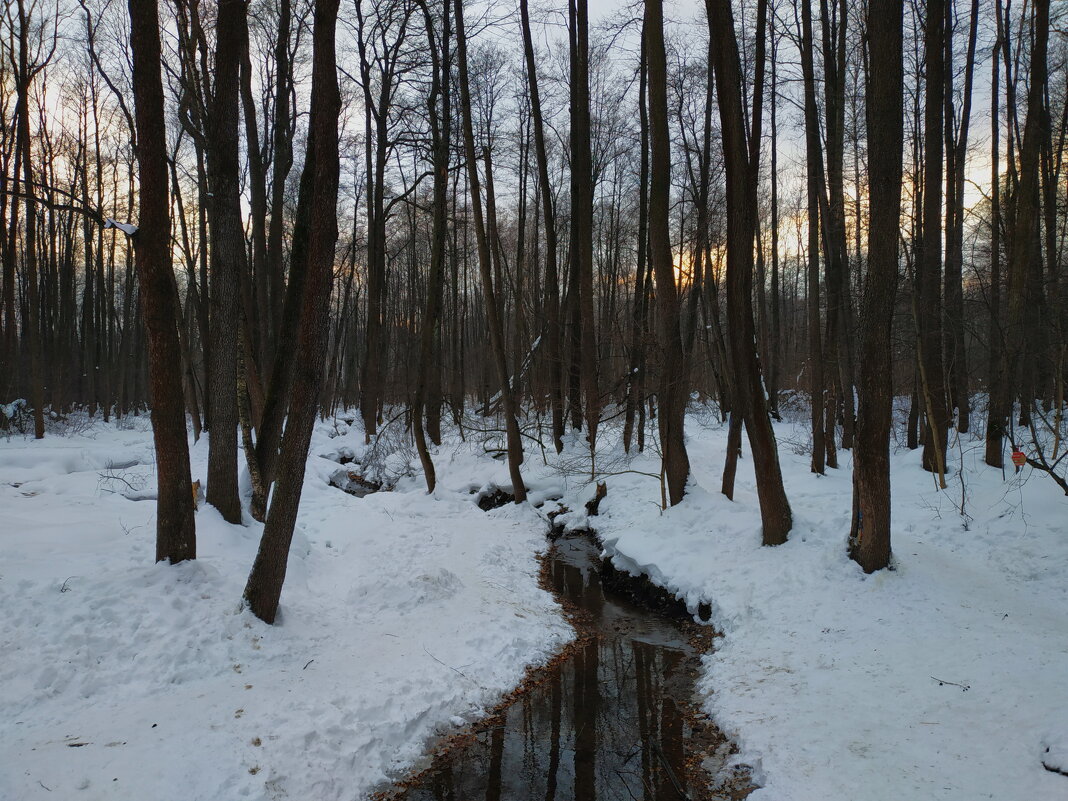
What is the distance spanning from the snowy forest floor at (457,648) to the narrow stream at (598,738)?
27 cm

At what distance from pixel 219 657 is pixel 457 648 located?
215 cm

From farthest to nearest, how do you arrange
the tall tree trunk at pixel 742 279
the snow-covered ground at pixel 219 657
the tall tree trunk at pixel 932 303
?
the tall tree trunk at pixel 932 303, the tall tree trunk at pixel 742 279, the snow-covered ground at pixel 219 657

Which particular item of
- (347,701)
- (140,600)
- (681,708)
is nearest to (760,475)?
(681,708)

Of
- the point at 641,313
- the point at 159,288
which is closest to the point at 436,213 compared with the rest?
the point at 641,313

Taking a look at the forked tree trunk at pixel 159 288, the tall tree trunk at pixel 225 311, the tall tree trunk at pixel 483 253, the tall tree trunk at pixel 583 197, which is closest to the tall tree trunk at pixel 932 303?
the tall tree trunk at pixel 583 197

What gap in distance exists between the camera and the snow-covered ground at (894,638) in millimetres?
3637

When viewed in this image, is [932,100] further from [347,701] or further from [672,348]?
[347,701]

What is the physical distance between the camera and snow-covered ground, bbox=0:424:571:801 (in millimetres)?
A: 3629

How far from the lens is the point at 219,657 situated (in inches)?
190

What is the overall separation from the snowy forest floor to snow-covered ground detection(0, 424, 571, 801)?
0.02 m

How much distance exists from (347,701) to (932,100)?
38.9 ft

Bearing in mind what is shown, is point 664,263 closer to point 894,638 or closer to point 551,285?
point 894,638

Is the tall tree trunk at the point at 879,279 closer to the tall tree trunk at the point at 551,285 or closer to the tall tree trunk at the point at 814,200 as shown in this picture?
the tall tree trunk at the point at 814,200

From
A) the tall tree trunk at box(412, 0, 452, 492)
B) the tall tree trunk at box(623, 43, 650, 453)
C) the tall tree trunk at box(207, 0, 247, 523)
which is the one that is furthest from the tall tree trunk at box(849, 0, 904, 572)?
the tall tree trunk at box(412, 0, 452, 492)
